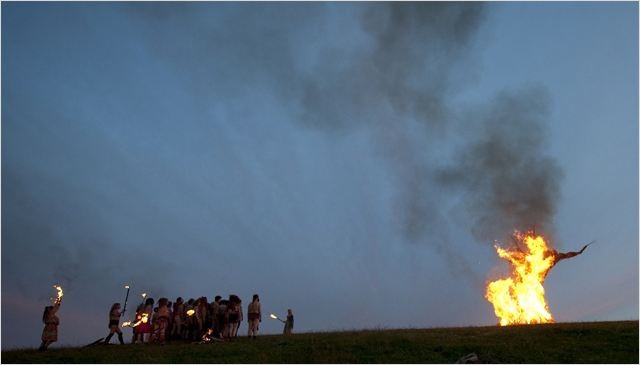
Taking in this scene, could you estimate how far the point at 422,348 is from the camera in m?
17.5

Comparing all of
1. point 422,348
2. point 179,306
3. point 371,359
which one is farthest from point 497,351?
point 179,306

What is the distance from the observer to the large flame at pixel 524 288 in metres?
30.9

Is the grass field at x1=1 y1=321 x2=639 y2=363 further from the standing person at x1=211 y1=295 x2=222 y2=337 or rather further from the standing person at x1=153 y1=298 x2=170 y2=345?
the standing person at x1=211 y1=295 x2=222 y2=337

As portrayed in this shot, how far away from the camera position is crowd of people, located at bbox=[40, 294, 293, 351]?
73.9 feet

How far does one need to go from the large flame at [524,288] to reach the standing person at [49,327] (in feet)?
81.5

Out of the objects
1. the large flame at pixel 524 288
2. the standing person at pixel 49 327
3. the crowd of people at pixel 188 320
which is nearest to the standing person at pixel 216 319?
the crowd of people at pixel 188 320

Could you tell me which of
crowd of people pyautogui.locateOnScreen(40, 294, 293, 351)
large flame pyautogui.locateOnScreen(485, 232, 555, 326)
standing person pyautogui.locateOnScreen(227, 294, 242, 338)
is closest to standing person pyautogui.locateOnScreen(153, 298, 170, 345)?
crowd of people pyautogui.locateOnScreen(40, 294, 293, 351)

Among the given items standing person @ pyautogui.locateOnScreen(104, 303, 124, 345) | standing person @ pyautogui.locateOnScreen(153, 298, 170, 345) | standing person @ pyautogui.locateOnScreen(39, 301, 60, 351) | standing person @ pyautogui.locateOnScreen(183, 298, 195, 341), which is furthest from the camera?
standing person @ pyautogui.locateOnScreen(183, 298, 195, 341)

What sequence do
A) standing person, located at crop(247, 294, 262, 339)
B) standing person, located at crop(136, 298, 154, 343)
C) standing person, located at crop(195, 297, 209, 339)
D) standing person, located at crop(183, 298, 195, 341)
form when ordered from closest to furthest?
standing person, located at crop(136, 298, 154, 343)
standing person, located at crop(195, 297, 209, 339)
standing person, located at crop(183, 298, 195, 341)
standing person, located at crop(247, 294, 262, 339)

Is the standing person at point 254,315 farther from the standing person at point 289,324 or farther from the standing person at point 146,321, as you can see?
the standing person at point 146,321

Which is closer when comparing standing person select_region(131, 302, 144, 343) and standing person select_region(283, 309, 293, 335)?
standing person select_region(131, 302, 144, 343)

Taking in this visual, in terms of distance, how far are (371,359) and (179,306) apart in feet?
35.5

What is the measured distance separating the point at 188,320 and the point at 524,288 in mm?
21496

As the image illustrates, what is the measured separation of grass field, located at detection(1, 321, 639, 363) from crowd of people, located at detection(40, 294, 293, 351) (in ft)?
6.42
